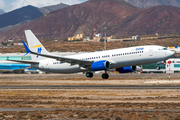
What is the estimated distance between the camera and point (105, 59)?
53.8 metres

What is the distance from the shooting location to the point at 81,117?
74.4ft

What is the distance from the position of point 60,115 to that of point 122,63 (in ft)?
98.3

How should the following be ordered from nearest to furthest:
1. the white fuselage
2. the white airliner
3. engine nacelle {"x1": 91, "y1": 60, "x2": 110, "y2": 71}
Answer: the white fuselage < the white airliner < engine nacelle {"x1": 91, "y1": 60, "x2": 110, "y2": 71}

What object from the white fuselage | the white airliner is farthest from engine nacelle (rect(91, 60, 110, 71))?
the white fuselage

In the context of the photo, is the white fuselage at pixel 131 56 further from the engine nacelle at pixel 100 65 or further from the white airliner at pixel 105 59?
the engine nacelle at pixel 100 65

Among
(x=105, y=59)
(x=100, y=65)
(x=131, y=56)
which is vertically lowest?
(x=100, y=65)

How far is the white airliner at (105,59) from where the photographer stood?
50438 mm

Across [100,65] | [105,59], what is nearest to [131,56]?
[105,59]

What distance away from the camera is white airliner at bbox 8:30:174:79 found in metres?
50.4

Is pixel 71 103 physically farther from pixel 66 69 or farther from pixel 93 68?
pixel 66 69

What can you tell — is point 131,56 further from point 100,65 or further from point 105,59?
point 100,65

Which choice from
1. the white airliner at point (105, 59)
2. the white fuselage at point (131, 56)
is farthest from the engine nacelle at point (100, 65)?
the white fuselage at point (131, 56)

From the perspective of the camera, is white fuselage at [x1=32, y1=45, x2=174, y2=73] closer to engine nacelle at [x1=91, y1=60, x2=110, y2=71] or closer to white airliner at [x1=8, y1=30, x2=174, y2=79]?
white airliner at [x1=8, y1=30, x2=174, y2=79]

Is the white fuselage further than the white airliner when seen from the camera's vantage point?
No
